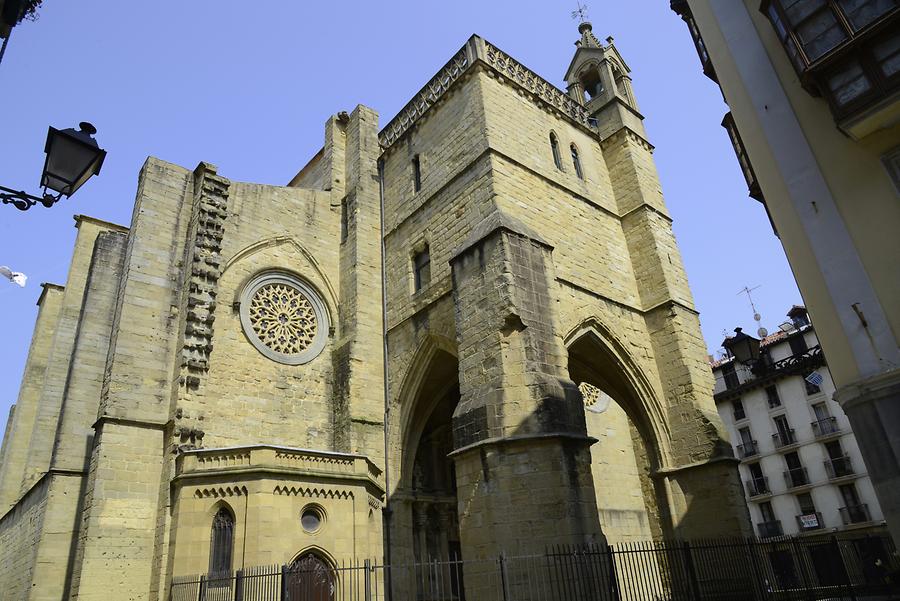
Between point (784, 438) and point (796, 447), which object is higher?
point (784, 438)

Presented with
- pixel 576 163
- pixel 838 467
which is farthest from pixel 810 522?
pixel 576 163

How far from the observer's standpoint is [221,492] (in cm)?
923

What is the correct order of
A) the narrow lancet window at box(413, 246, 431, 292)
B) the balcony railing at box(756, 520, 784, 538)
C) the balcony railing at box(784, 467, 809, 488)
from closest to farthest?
the narrow lancet window at box(413, 246, 431, 292) → the balcony railing at box(784, 467, 809, 488) → the balcony railing at box(756, 520, 784, 538)

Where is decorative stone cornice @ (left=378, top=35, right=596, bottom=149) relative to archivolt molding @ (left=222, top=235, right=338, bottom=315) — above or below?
above

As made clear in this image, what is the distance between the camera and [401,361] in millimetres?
12523

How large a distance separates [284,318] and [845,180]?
1005 centimetres

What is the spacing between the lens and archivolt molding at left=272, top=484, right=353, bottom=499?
9355mm

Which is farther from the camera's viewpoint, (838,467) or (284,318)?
(838,467)

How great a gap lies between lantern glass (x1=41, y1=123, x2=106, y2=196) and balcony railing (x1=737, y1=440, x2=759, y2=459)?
2864 cm

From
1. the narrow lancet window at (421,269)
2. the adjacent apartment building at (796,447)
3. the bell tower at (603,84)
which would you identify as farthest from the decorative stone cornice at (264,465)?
the adjacent apartment building at (796,447)

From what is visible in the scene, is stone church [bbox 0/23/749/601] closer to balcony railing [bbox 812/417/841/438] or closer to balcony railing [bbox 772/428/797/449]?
balcony railing [bbox 812/417/841/438]

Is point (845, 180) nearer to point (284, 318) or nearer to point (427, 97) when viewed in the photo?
point (427, 97)

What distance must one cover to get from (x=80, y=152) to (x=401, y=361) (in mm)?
8944

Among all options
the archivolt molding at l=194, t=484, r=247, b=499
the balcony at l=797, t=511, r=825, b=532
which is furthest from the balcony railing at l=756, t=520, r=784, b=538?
the archivolt molding at l=194, t=484, r=247, b=499
